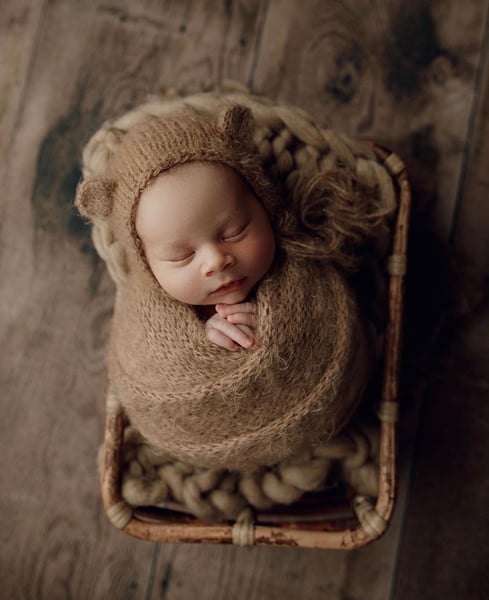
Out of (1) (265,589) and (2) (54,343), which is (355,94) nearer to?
(2) (54,343)

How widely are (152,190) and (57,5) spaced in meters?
0.79

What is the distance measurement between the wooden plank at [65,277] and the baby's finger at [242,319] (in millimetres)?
499

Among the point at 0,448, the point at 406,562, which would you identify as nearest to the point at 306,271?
the point at 406,562

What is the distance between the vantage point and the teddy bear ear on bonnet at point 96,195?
2.44ft

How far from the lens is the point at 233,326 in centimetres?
77

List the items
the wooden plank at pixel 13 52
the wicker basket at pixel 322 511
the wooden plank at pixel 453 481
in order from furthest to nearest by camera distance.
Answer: the wooden plank at pixel 13 52
the wooden plank at pixel 453 481
the wicker basket at pixel 322 511

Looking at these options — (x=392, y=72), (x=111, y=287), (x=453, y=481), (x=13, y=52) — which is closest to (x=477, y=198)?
(x=392, y=72)

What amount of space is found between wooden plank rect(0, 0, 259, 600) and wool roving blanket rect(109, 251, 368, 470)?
41cm

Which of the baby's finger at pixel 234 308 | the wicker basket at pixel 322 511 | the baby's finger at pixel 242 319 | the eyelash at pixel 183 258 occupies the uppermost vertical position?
the eyelash at pixel 183 258

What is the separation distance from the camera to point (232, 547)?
1.15 meters

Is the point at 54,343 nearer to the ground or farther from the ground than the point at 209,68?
nearer to the ground

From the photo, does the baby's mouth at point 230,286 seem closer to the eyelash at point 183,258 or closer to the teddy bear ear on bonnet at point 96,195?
the eyelash at point 183,258

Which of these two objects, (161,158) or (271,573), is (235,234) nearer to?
(161,158)

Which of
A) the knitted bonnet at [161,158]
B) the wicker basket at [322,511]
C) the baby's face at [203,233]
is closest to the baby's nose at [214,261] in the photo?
the baby's face at [203,233]
